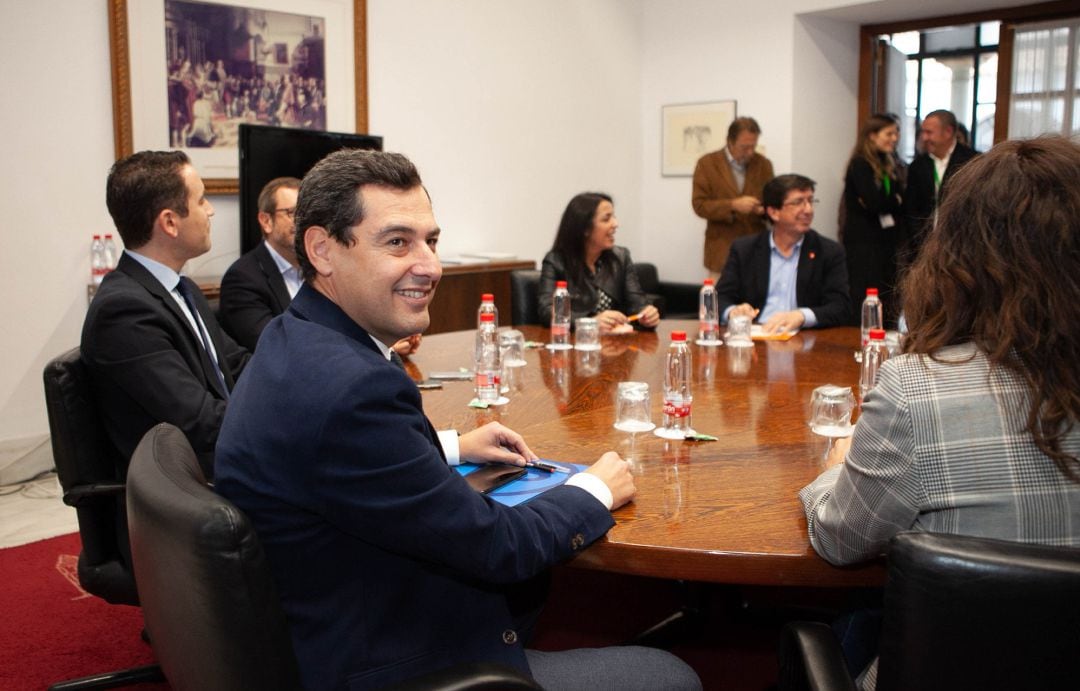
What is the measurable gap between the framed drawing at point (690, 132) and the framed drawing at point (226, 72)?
2.67m

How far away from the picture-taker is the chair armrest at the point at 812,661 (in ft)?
4.20

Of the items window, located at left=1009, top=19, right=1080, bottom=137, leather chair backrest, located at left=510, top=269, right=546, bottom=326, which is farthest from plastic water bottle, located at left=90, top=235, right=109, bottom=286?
window, located at left=1009, top=19, right=1080, bottom=137

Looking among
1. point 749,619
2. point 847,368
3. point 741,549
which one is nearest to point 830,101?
point 847,368

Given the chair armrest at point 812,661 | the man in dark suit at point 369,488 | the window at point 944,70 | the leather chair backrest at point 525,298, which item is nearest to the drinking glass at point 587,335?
the leather chair backrest at point 525,298

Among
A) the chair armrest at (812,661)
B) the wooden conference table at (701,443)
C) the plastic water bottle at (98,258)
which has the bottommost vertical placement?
→ the chair armrest at (812,661)

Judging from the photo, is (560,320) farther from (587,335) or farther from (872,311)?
(872,311)

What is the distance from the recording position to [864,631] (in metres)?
1.55

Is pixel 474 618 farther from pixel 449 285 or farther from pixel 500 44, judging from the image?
pixel 500 44

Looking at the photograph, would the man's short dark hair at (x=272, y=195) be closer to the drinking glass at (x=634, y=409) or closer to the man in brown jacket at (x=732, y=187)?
the drinking glass at (x=634, y=409)

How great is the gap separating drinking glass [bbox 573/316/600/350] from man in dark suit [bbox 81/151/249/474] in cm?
122

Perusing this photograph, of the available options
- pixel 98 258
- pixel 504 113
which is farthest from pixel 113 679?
pixel 504 113

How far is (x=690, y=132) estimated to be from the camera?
7297 mm

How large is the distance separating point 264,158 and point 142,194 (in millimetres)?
2381

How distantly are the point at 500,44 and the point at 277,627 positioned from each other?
584cm
